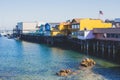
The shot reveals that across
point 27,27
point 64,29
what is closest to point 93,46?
point 64,29

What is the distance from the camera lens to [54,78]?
36.6 m

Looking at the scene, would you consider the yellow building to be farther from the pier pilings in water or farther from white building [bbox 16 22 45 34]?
white building [bbox 16 22 45 34]

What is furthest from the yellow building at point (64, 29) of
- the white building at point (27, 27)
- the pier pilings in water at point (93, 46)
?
the white building at point (27, 27)

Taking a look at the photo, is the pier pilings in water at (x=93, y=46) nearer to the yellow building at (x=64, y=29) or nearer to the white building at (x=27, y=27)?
the yellow building at (x=64, y=29)

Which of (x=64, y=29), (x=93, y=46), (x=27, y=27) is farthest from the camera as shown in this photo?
(x=27, y=27)

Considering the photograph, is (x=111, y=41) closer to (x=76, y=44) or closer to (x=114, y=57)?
(x=114, y=57)

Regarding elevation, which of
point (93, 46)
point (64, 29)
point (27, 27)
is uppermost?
point (64, 29)

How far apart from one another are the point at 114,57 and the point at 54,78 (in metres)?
20.3

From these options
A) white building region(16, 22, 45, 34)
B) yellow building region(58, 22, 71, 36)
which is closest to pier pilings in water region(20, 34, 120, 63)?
yellow building region(58, 22, 71, 36)

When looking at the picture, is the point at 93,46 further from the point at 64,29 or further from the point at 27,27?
the point at 27,27

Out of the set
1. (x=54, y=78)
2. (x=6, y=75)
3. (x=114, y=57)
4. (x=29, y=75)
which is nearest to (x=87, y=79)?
(x=54, y=78)

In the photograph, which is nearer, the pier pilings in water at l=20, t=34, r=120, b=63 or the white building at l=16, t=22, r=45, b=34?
the pier pilings in water at l=20, t=34, r=120, b=63

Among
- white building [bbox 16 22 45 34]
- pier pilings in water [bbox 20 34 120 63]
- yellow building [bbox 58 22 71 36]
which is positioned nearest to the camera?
pier pilings in water [bbox 20 34 120 63]

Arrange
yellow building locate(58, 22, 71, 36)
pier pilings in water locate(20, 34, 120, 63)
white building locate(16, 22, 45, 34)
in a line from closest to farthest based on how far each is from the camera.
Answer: pier pilings in water locate(20, 34, 120, 63)
yellow building locate(58, 22, 71, 36)
white building locate(16, 22, 45, 34)
